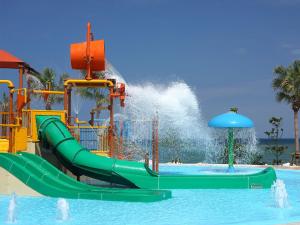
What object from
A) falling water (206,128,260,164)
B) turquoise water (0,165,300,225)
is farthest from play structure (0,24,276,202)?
falling water (206,128,260,164)

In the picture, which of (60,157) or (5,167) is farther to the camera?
(60,157)

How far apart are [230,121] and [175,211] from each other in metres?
9.19

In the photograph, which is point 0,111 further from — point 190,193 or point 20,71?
point 190,193

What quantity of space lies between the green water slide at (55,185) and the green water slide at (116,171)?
0.76 metres

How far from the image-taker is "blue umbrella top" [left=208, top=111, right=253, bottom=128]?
59.8 feet

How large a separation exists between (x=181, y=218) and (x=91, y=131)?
6706 millimetres

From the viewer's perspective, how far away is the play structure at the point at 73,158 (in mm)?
11758

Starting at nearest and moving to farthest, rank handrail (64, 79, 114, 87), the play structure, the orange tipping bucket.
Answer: the play structure → handrail (64, 79, 114, 87) → the orange tipping bucket

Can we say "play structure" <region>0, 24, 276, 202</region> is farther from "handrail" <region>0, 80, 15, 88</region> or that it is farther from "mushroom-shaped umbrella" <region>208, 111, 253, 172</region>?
"mushroom-shaped umbrella" <region>208, 111, 253, 172</region>

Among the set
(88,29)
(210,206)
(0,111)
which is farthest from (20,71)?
(210,206)

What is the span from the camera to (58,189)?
38.2 feet

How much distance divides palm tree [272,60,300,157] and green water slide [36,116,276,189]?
1651 centimetres

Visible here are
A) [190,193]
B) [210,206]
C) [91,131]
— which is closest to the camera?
[210,206]

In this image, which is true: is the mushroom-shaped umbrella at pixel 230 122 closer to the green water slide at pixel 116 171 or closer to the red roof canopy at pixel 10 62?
the green water slide at pixel 116 171
